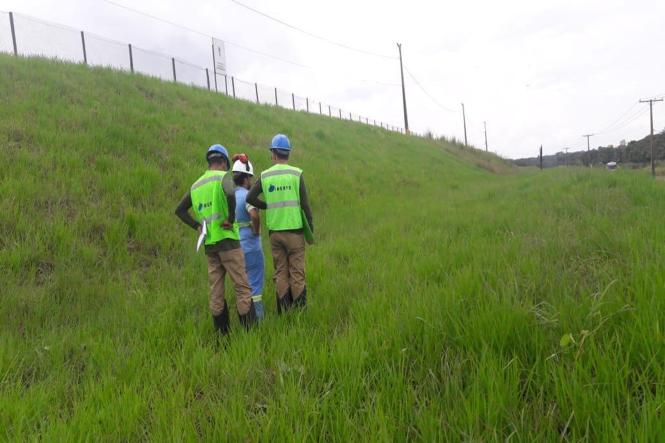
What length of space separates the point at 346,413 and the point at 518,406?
2.81 ft

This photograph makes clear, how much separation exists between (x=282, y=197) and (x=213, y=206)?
2.50ft

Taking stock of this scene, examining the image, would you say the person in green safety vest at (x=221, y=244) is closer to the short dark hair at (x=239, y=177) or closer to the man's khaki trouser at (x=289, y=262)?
the man's khaki trouser at (x=289, y=262)

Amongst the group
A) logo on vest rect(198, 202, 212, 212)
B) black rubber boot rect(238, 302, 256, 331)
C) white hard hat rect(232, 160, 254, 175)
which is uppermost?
white hard hat rect(232, 160, 254, 175)

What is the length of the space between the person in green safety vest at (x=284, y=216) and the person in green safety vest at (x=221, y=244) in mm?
468

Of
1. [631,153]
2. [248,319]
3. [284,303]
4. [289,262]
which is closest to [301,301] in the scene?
[284,303]

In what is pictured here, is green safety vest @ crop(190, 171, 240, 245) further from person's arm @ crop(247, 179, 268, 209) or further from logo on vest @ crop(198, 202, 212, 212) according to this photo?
person's arm @ crop(247, 179, 268, 209)

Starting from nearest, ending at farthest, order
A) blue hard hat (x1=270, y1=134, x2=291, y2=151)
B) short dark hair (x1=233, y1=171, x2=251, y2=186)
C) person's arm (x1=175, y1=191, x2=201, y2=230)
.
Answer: person's arm (x1=175, y1=191, x2=201, y2=230) < blue hard hat (x1=270, y1=134, x2=291, y2=151) < short dark hair (x1=233, y1=171, x2=251, y2=186)

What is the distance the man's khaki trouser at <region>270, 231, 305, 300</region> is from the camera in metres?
3.87

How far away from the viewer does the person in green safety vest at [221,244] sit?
3.47 m

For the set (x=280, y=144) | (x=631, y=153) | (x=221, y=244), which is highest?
(x=631, y=153)

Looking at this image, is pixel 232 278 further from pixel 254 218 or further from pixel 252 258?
pixel 254 218

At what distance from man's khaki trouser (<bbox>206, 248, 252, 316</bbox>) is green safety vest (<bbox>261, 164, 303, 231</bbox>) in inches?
23.1

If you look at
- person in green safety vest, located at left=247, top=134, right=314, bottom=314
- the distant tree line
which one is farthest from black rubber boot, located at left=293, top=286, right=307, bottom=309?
the distant tree line

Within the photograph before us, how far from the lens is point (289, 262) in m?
4.01
